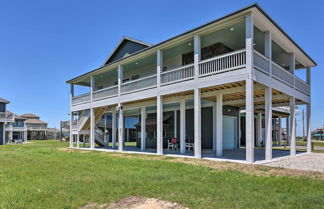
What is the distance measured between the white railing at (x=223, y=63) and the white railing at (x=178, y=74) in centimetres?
82

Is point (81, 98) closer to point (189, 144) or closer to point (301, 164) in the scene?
point (189, 144)

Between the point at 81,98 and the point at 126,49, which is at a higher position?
the point at 126,49

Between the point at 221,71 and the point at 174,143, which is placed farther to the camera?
the point at 174,143

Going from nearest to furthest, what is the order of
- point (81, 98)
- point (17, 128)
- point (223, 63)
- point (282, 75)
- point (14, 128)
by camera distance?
1. point (223, 63)
2. point (282, 75)
3. point (81, 98)
4. point (14, 128)
5. point (17, 128)

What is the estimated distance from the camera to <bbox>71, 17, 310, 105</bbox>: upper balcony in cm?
1095

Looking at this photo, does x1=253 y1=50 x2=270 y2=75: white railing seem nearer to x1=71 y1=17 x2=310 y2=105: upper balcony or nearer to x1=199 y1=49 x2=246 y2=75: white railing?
x1=71 y1=17 x2=310 y2=105: upper balcony

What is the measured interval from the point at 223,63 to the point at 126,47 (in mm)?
11812

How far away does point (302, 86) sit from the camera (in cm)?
1588

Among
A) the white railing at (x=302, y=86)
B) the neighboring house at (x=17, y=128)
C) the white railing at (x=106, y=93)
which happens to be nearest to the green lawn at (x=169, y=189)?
the white railing at (x=302, y=86)

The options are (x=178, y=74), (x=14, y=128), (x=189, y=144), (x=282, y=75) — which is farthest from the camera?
(x=14, y=128)

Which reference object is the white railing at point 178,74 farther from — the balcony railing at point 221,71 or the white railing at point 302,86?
the white railing at point 302,86

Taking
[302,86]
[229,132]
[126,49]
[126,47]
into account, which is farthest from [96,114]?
[302,86]

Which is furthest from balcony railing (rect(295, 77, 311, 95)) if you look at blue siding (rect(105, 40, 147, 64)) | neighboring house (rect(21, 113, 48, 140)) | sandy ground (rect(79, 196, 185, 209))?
neighboring house (rect(21, 113, 48, 140))

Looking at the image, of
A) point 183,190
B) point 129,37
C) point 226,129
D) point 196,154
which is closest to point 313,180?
point 183,190
